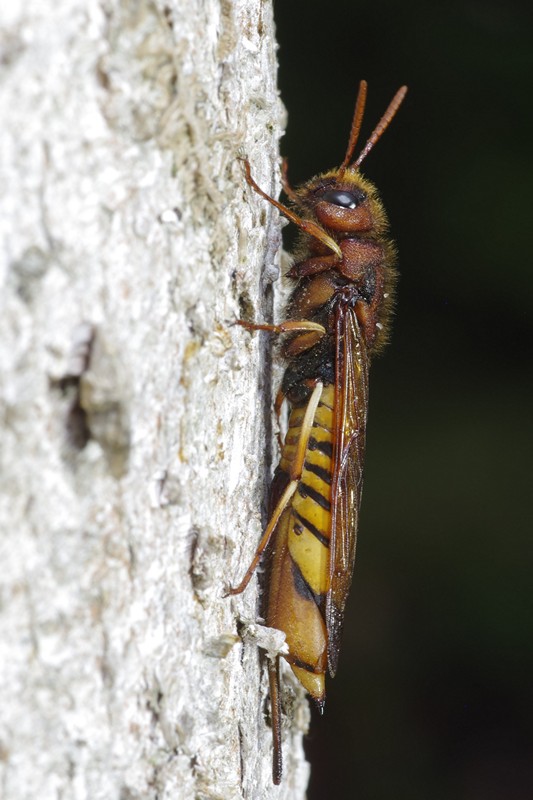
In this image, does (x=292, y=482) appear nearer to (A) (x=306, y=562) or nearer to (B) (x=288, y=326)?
(A) (x=306, y=562)

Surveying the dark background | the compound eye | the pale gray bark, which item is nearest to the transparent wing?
the compound eye

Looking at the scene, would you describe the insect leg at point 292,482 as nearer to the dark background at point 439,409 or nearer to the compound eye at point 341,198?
the compound eye at point 341,198

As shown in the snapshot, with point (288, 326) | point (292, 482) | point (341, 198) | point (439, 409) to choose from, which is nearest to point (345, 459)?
point (292, 482)

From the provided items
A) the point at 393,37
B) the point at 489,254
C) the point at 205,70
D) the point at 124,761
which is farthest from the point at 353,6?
the point at 124,761

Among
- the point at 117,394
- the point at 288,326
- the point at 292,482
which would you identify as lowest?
the point at 292,482

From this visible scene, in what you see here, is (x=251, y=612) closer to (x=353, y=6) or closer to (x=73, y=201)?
(x=73, y=201)

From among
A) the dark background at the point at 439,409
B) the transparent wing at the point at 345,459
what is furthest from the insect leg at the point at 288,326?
the dark background at the point at 439,409
